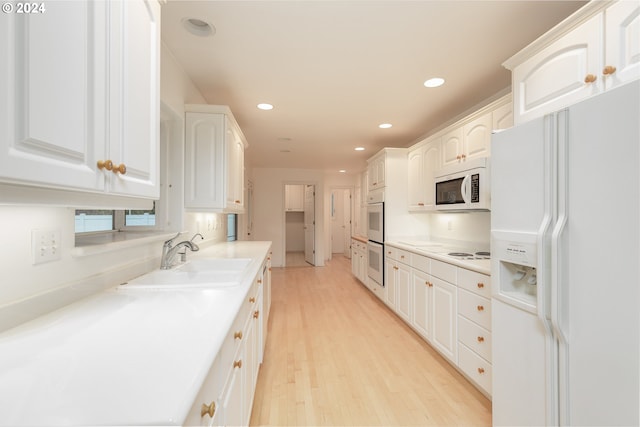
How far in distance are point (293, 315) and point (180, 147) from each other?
2273mm

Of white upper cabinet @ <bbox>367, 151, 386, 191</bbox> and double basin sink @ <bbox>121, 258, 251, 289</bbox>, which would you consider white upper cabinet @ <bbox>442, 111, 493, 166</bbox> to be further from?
double basin sink @ <bbox>121, 258, 251, 289</bbox>

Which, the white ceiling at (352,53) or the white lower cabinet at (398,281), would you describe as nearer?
the white ceiling at (352,53)

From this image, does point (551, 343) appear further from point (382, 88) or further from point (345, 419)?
point (382, 88)

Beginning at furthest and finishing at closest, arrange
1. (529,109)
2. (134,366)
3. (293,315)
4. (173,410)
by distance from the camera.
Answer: (293,315) → (529,109) → (134,366) → (173,410)

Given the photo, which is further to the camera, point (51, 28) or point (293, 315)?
point (293, 315)

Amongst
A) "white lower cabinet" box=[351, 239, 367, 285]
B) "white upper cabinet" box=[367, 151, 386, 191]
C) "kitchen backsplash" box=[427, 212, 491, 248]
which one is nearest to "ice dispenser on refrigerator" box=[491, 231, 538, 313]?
"kitchen backsplash" box=[427, 212, 491, 248]

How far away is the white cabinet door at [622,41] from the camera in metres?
1.11

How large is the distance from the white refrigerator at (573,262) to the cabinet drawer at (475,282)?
430mm

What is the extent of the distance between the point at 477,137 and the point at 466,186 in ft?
1.55

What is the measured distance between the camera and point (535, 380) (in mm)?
1206

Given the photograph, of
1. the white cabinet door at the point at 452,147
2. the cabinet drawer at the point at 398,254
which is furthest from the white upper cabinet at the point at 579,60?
the cabinet drawer at the point at 398,254

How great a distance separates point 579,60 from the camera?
1312mm

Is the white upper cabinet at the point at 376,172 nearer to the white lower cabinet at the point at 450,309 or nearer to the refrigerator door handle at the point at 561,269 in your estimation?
the white lower cabinet at the point at 450,309

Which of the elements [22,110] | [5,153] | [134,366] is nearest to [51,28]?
[22,110]
